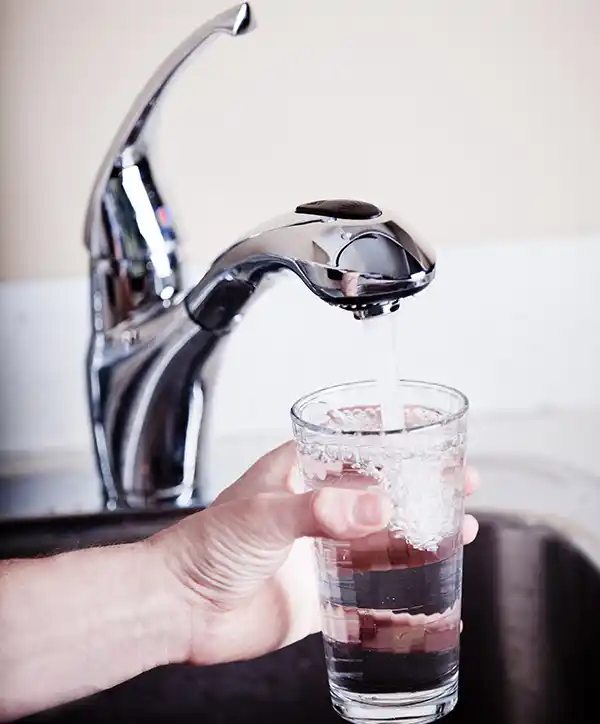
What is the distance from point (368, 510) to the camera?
0.49 meters

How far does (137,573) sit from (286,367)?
224 millimetres

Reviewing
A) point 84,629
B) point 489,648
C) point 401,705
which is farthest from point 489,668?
point 84,629

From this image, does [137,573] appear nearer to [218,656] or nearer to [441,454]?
[218,656]

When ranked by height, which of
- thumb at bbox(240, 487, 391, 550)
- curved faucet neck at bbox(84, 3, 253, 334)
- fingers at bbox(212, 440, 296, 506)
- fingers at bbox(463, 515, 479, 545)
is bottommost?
fingers at bbox(463, 515, 479, 545)

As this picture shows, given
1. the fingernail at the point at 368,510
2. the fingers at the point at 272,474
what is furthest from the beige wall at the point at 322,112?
the fingernail at the point at 368,510

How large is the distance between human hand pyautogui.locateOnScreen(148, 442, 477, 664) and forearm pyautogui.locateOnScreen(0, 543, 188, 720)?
0.05 ft

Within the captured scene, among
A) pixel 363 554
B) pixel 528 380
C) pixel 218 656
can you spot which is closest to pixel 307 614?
pixel 218 656

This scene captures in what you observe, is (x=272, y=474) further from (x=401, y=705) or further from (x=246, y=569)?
(x=401, y=705)

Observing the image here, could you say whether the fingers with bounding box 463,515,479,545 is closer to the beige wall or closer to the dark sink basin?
the dark sink basin

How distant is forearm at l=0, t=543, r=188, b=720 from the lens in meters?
0.65

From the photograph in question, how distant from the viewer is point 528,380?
82cm

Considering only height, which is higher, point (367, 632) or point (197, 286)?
point (197, 286)

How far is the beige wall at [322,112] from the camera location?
0.75m

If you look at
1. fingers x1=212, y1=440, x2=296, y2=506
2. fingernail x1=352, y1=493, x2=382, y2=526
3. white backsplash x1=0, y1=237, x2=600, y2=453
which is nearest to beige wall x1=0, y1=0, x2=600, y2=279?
white backsplash x1=0, y1=237, x2=600, y2=453
